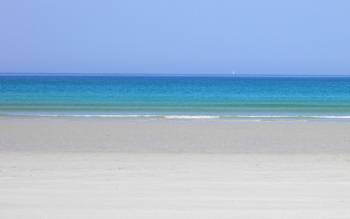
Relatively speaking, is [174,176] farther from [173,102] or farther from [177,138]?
[173,102]

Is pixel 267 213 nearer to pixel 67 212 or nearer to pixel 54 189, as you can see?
pixel 67 212

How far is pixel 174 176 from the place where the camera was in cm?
779

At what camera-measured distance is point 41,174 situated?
8.02 metres

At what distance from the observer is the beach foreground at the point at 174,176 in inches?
227

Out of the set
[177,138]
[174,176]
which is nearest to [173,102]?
[177,138]

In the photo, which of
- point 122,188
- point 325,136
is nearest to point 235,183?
point 122,188

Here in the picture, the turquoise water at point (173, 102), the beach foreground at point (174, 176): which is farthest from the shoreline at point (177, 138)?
the turquoise water at point (173, 102)

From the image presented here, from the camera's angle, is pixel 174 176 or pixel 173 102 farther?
pixel 173 102

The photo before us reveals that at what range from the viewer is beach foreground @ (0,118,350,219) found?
5.78m

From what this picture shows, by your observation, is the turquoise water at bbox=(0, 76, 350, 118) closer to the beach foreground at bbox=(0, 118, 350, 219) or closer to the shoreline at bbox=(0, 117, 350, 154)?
the shoreline at bbox=(0, 117, 350, 154)

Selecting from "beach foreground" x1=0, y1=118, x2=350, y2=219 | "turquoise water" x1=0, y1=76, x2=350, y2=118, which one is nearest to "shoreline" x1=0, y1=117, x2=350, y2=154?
"beach foreground" x1=0, y1=118, x2=350, y2=219

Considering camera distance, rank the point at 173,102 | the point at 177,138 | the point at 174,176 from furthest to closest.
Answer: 1. the point at 173,102
2. the point at 177,138
3. the point at 174,176

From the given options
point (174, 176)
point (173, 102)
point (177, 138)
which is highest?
point (174, 176)

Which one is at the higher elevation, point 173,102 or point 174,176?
point 174,176
